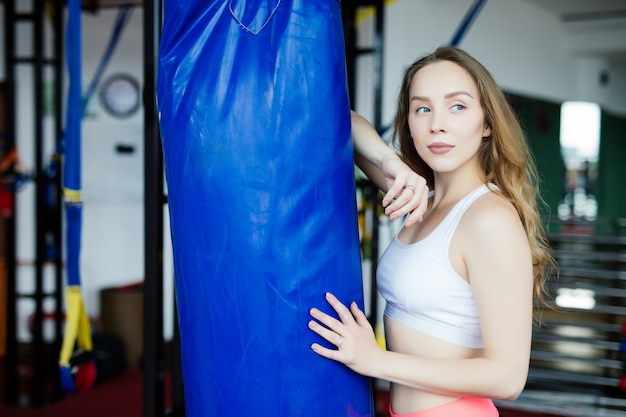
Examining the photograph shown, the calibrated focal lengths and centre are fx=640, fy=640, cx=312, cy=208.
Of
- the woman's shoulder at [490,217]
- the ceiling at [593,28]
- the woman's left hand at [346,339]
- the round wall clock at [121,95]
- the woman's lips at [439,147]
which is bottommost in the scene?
the woman's left hand at [346,339]

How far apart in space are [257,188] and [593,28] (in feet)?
25.2

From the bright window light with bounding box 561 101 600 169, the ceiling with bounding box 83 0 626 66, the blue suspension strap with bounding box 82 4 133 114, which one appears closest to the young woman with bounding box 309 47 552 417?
the blue suspension strap with bounding box 82 4 133 114

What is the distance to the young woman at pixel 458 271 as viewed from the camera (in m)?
1.14

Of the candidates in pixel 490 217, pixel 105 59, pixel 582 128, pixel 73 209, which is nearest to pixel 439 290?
pixel 490 217

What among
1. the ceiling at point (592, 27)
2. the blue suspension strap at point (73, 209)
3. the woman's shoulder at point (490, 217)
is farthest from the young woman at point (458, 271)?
the ceiling at point (592, 27)

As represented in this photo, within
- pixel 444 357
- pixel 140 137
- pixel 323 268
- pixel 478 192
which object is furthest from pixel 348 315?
pixel 140 137

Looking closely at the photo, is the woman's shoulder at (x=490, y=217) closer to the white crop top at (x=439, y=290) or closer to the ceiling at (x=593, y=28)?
the white crop top at (x=439, y=290)

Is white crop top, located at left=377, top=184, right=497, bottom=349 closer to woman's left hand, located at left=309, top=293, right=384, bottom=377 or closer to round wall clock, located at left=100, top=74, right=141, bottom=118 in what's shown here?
woman's left hand, located at left=309, top=293, right=384, bottom=377

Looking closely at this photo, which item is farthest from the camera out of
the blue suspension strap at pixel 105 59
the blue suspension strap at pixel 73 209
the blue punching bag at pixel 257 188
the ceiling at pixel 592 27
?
the ceiling at pixel 592 27

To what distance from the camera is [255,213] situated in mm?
1098

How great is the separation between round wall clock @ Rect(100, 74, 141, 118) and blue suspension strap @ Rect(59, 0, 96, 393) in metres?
3.49

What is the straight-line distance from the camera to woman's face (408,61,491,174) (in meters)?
1.21

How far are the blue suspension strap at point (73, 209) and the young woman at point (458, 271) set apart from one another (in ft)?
2.54

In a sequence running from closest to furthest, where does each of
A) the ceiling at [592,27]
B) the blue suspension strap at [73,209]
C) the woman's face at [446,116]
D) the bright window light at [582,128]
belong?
1. the woman's face at [446,116]
2. the blue suspension strap at [73,209]
3. the ceiling at [592,27]
4. the bright window light at [582,128]
